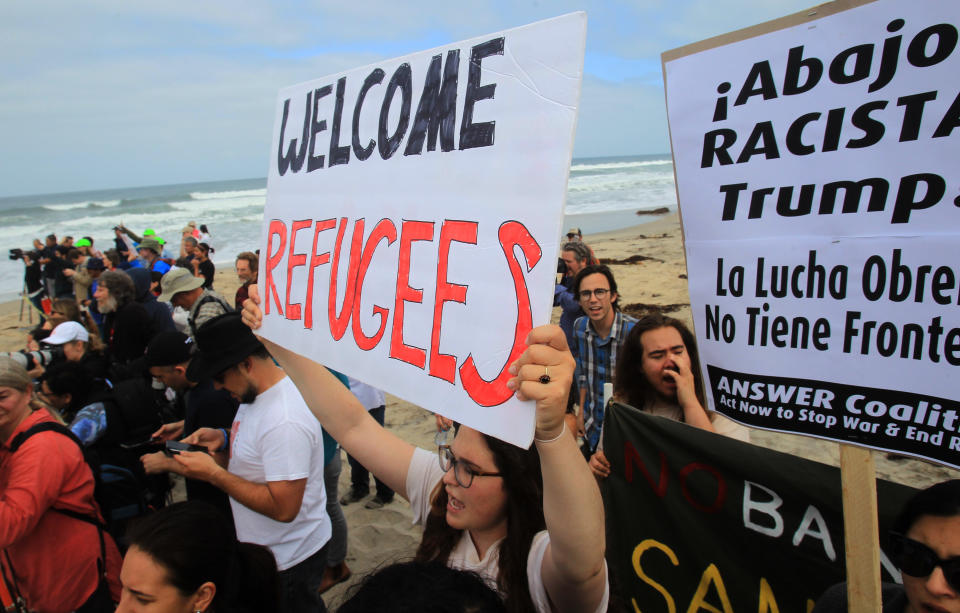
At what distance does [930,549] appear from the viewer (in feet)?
4.34

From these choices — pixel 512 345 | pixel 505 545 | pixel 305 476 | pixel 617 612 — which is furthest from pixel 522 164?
pixel 305 476

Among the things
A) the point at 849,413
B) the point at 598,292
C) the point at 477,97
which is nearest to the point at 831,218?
the point at 849,413

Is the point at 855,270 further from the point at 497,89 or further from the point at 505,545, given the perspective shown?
the point at 505,545

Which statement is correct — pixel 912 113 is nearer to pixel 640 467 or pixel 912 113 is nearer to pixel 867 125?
pixel 867 125

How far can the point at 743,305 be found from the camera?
1.56 m

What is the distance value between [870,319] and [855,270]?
0.12 m

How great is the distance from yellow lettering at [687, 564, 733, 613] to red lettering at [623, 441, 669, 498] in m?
0.28

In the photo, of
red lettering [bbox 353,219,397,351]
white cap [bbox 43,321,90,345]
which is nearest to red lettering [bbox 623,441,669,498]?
red lettering [bbox 353,219,397,351]

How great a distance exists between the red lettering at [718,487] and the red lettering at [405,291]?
1.10 metres

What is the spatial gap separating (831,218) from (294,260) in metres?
1.59

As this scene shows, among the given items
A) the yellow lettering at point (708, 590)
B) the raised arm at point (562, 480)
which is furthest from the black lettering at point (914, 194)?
the yellow lettering at point (708, 590)

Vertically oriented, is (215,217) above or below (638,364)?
above

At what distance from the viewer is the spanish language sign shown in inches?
50.8

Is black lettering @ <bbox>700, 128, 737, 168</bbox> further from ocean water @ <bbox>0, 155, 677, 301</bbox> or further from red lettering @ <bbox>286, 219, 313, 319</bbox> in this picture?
ocean water @ <bbox>0, 155, 677, 301</bbox>
